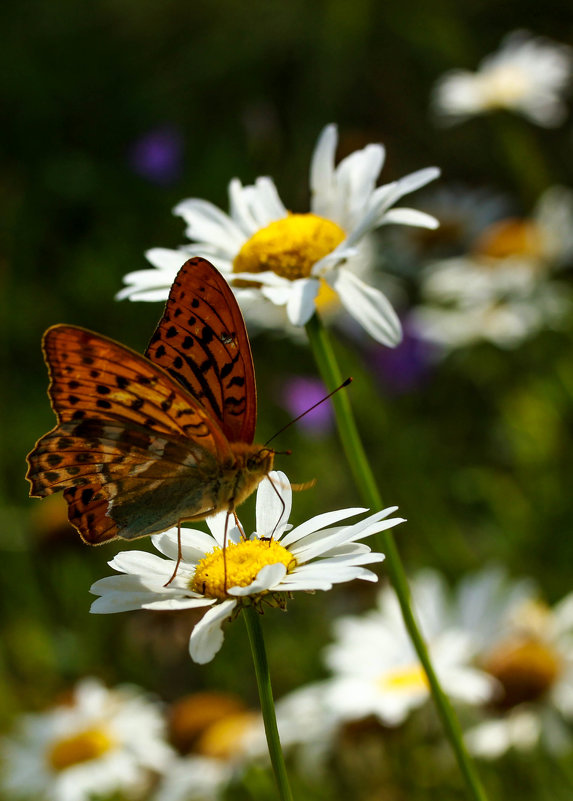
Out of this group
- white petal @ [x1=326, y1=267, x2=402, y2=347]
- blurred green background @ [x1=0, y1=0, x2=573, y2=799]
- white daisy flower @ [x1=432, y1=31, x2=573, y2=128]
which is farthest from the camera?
white daisy flower @ [x1=432, y1=31, x2=573, y2=128]

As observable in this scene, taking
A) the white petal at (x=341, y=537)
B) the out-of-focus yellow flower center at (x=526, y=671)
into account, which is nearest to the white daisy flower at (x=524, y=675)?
the out-of-focus yellow flower center at (x=526, y=671)

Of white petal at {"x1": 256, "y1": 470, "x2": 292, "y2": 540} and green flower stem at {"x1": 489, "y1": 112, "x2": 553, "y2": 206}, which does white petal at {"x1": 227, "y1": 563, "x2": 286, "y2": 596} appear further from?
green flower stem at {"x1": 489, "y1": 112, "x2": 553, "y2": 206}

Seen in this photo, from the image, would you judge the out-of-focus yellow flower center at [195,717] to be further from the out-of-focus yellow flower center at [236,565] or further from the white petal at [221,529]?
the out-of-focus yellow flower center at [236,565]

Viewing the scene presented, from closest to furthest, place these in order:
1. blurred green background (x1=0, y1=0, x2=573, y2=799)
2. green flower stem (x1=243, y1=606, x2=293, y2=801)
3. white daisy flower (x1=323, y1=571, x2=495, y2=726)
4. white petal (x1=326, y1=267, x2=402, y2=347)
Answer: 1. green flower stem (x1=243, y1=606, x2=293, y2=801)
2. white petal (x1=326, y1=267, x2=402, y2=347)
3. white daisy flower (x1=323, y1=571, x2=495, y2=726)
4. blurred green background (x1=0, y1=0, x2=573, y2=799)

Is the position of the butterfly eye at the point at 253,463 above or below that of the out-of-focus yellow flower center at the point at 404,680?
above

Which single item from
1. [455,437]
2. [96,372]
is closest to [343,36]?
[455,437]

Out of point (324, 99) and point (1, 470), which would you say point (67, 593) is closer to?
point (1, 470)

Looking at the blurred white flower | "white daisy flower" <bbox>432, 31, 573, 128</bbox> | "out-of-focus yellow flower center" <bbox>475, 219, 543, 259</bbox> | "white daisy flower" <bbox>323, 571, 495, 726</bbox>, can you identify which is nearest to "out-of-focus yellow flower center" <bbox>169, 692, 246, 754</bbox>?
the blurred white flower
